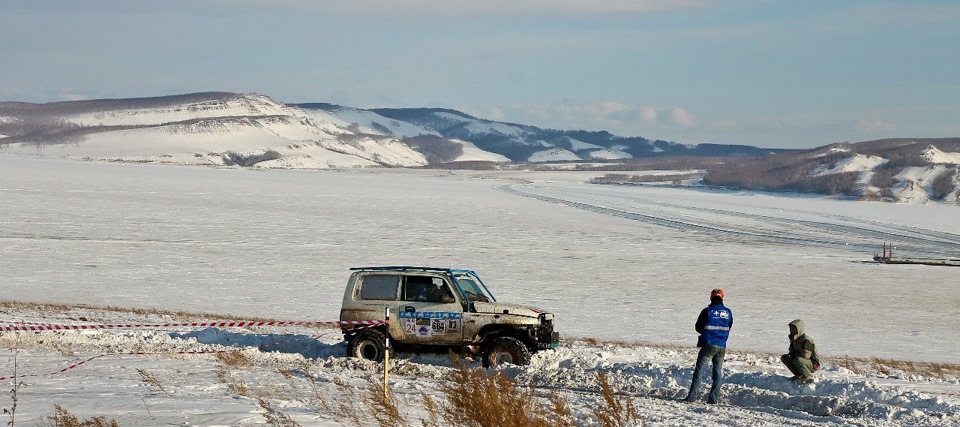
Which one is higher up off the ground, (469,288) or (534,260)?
(469,288)

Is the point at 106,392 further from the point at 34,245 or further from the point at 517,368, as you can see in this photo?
the point at 34,245

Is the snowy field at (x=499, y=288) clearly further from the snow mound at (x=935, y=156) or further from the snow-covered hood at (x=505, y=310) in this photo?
the snow mound at (x=935, y=156)

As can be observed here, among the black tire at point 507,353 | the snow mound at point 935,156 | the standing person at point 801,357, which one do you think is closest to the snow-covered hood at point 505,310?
the black tire at point 507,353

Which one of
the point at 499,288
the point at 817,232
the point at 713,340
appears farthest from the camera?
the point at 817,232

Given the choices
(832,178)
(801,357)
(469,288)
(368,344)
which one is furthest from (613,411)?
(832,178)

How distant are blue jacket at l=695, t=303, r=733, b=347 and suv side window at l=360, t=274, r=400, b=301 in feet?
17.1

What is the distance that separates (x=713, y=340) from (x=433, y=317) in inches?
185

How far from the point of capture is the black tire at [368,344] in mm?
16422

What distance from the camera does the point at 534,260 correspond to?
40.9 meters

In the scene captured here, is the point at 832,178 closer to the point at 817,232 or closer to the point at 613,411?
the point at 817,232

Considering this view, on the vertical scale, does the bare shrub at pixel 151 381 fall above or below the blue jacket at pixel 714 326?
below

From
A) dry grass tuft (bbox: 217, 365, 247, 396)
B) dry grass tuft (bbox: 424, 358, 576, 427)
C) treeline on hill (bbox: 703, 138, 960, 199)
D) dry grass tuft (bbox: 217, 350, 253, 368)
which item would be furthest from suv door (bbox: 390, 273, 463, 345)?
treeline on hill (bbox: 703, 138, 960, 199)

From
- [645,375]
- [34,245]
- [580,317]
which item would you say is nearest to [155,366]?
[645,375]

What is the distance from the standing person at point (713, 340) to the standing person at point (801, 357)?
1.08 meters
